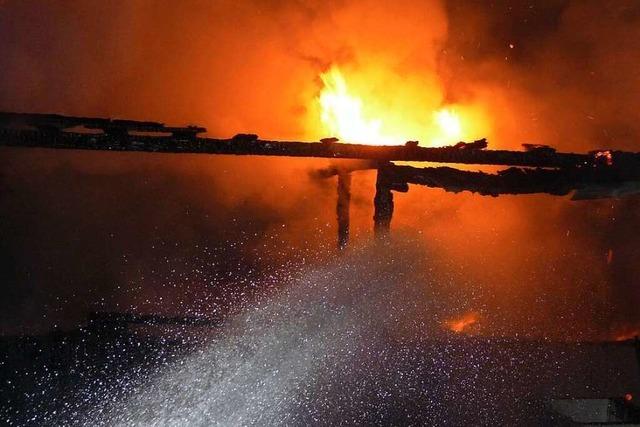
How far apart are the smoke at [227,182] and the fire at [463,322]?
0.18 m

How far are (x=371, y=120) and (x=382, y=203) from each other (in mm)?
4128

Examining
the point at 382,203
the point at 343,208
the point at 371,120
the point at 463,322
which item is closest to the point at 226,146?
the point at 382,203

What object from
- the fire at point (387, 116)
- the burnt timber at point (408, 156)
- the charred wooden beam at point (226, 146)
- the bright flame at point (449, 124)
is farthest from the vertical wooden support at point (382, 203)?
the bright flame at point (449, 124)

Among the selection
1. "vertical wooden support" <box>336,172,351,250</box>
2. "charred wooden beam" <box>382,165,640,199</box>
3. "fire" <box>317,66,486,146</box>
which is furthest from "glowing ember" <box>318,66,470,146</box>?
"charred wooden beam" <box>382,165,640,199</box>

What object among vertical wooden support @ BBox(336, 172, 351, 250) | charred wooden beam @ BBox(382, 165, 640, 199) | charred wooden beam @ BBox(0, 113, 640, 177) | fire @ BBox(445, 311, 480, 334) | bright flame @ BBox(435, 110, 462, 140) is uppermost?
bright flame @ BBox(435, 110, 462, 140)

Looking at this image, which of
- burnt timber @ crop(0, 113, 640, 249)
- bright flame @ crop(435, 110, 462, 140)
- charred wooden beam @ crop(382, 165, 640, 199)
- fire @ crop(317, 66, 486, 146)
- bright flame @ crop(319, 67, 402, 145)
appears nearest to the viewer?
burnt timber @ crop(0, 113, 640, 249)

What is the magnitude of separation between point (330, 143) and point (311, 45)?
5.02m

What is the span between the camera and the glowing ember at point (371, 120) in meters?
9.66

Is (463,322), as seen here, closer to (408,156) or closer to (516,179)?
(516,179)

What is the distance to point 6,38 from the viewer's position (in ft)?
27.6

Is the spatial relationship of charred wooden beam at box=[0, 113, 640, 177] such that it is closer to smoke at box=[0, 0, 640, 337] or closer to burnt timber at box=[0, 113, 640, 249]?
burnt timber at box=[0, 113, 640, 249]

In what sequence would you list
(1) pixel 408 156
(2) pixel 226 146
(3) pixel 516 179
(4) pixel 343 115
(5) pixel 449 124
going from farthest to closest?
(5) pixel 449 124, (4) pixel 343 115, (3) pixel 516 179, (1) pixel 408 156, (2) pixel 226 146

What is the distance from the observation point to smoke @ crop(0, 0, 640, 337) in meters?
8.67

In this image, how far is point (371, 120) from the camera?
32.8 feet
